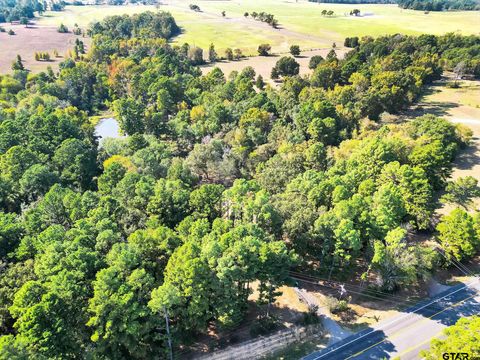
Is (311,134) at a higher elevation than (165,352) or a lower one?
higher

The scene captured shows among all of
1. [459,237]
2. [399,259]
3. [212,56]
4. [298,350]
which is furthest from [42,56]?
[459,237]

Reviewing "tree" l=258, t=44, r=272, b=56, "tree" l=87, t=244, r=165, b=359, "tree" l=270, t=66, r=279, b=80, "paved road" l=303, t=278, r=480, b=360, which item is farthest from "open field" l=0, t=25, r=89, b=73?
"paved road" l=303, t=278, r=480, b=360

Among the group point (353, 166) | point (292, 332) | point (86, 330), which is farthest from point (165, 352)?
point (353, 166)

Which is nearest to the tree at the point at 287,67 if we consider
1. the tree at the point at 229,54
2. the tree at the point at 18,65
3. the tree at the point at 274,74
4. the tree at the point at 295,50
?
the tree at the point at 274,74

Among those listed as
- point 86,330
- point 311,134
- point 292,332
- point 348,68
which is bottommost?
point 292,332

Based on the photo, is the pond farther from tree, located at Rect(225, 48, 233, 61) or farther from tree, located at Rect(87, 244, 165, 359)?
tree, located at Rect(87, 244, 165, 359)

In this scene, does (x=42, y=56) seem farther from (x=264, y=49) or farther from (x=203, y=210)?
(x=203, y=210)

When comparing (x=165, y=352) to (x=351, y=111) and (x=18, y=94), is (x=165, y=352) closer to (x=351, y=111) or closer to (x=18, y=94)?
(x=351, y=111)
